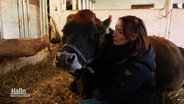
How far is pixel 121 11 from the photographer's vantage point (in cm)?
317

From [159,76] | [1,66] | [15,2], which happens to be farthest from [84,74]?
[15,2]

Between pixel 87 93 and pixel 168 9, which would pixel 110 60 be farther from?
pixel 168 9

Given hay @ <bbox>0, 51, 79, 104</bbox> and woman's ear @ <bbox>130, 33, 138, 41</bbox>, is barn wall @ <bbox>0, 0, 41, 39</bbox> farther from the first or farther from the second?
woman's ear @ <bbox>130, 33, 138, 41</bbox>

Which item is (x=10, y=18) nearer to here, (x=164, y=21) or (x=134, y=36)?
(x=134, y=36)

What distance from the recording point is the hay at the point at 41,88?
1.66 m

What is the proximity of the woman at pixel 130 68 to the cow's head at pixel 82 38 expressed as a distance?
5.9 inches

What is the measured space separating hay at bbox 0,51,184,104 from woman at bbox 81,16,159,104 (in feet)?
1.61

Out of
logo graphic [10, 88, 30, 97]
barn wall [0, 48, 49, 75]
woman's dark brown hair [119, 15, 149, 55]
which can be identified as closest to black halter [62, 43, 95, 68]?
woman's dark brown hair [119, 15, 149, 55]

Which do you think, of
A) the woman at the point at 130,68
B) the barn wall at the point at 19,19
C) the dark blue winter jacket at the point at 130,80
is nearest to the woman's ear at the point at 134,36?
the woman at the point at 130,68

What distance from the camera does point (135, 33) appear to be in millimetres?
1139

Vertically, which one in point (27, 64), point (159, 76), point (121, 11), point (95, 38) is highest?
point (121, 11)

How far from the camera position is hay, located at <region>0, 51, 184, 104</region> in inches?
65.5

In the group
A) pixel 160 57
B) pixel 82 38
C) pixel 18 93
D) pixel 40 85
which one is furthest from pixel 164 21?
pixel 18 93

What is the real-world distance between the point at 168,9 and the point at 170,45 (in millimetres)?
1328
